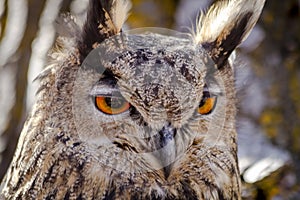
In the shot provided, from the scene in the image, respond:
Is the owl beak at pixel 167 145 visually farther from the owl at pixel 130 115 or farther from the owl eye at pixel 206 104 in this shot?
the owl eye at pixel 206 104

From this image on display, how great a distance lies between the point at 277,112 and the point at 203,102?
5.17ft

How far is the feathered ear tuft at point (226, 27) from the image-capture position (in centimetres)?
217

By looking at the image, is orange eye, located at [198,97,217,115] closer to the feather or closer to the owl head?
the owl head

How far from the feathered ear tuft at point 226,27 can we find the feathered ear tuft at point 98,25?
26 cm

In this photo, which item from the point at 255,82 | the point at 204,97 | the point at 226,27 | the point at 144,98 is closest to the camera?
the point at 144,98

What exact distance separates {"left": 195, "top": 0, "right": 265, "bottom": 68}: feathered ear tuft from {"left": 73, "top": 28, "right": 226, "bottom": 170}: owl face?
11 cm

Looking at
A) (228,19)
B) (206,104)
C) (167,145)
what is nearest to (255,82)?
(228,19)

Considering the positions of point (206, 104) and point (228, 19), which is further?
point (228, 19)

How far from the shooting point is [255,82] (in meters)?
3.27

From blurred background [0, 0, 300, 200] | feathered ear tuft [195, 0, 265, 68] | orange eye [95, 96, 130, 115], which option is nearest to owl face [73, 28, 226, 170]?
orange eye [95, 96, 130, 115]

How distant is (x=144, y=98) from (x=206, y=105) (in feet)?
0.68

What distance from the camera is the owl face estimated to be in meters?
1.92

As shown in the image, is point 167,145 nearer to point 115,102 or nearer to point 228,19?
point 115,102

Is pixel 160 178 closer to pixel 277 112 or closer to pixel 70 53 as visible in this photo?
pixel 70 53
